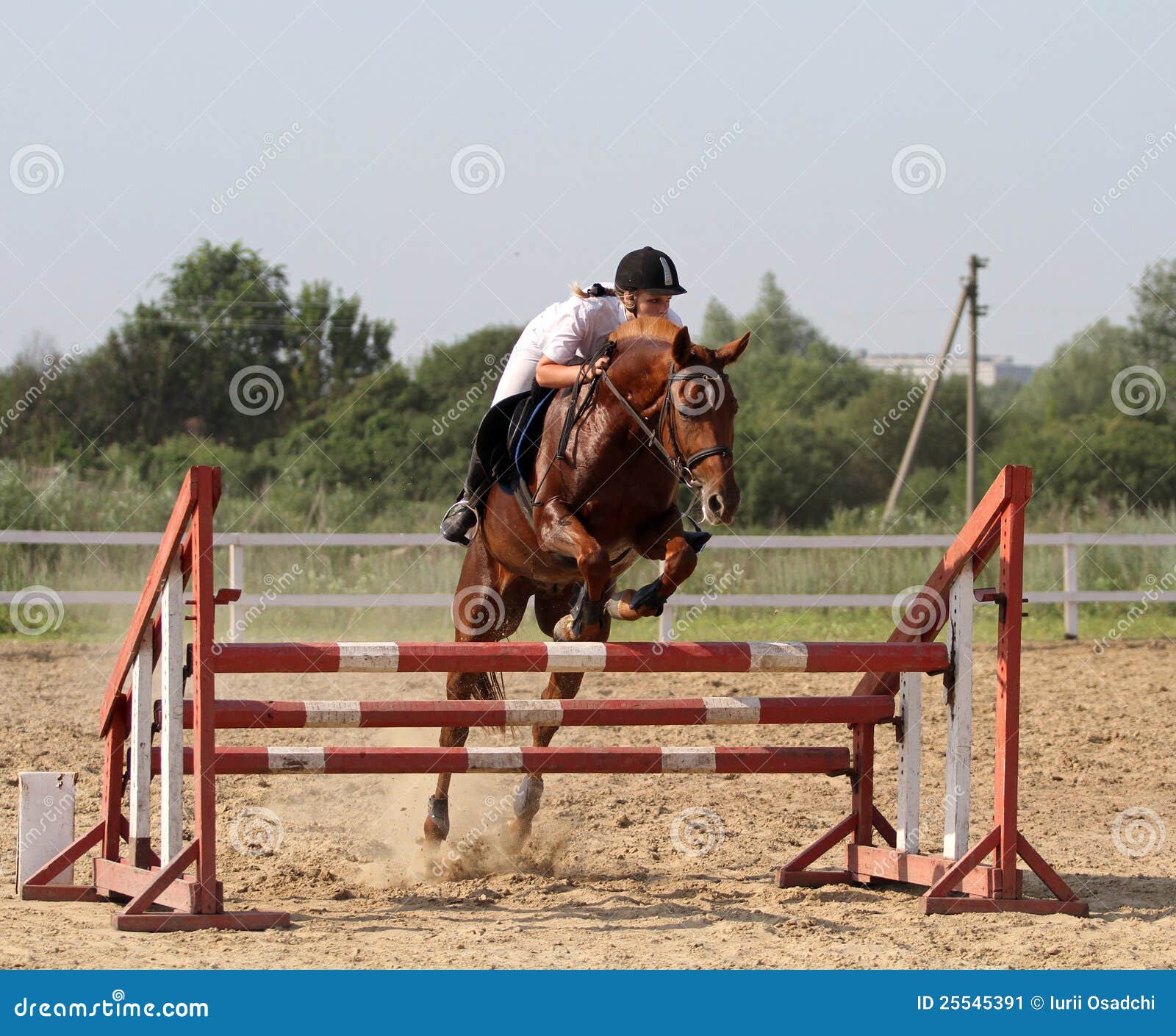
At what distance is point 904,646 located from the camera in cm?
466

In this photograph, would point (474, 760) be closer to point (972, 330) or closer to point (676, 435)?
point (676, 435)

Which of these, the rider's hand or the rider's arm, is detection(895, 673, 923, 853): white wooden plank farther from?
the rider's arm

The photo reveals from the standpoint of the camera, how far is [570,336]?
5566 mm

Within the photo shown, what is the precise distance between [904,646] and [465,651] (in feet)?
4.91

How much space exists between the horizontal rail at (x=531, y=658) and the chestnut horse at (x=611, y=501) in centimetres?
32

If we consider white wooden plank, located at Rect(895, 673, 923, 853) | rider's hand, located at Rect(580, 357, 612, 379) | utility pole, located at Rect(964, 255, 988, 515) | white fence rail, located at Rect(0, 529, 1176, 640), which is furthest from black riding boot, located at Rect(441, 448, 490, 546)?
utility pole, located at Rect(964, 255, 988, 515)

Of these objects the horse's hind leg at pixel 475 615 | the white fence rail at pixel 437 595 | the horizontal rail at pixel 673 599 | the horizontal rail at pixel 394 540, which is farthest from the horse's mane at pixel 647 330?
the horizontal rail at pixel 673 599

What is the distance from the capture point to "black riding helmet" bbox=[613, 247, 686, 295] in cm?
529

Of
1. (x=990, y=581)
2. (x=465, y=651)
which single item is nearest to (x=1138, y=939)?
(x=465, y=651)

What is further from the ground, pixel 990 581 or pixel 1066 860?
pixel 990 581

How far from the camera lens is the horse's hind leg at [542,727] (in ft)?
18.9

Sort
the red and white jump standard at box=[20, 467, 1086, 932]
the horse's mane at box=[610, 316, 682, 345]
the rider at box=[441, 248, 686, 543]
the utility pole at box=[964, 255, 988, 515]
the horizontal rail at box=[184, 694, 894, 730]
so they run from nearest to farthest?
the red and white jump standard at box=[20, 467, 1086, 932] < the horizontal rail at box=[184, 694, 894, 730] < the horse's mane at box=[610, 316, 682, 345] < the rider at box=[441, 248, 686, 543] < the utility pole at box=[964, 255, 988, 515]

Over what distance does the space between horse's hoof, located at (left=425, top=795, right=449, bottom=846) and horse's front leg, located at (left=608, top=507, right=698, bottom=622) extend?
4.40 ft

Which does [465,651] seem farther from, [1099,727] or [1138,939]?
[1099,727]
